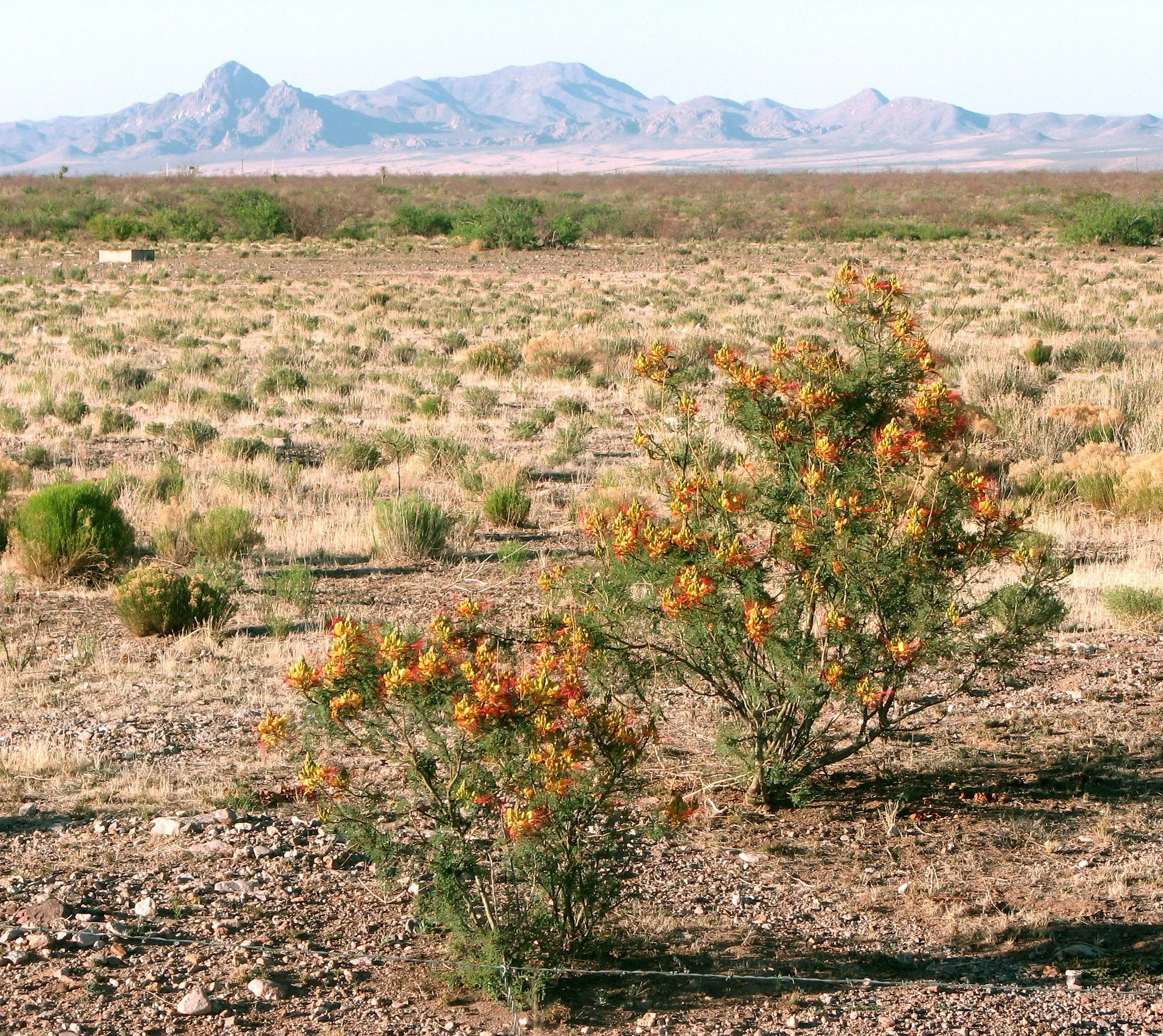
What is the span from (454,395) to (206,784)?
1397 cm

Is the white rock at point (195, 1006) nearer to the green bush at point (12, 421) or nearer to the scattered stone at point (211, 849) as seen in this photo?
the scattered stone at point (211, 849)

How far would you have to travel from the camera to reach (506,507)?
42.0 feet

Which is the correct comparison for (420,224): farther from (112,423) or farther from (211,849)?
(211,849)

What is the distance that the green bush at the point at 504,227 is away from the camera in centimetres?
5212

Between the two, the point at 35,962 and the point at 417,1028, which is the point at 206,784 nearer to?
the point at 35,962

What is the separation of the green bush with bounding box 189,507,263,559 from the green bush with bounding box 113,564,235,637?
5.28 feet

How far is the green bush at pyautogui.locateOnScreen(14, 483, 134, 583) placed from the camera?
10.8m

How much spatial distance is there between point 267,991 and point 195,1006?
0.25 meters

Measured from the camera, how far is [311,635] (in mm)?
9344

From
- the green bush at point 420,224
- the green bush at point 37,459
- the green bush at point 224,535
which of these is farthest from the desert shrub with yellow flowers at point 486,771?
the green bush at point 420,224

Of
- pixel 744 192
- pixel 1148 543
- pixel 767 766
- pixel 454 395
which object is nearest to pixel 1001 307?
pixel 454 395

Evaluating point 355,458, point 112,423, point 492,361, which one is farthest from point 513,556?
point 492,361

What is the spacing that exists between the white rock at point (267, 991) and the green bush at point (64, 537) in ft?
22.1

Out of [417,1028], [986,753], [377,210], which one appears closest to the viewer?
[417,1028]
